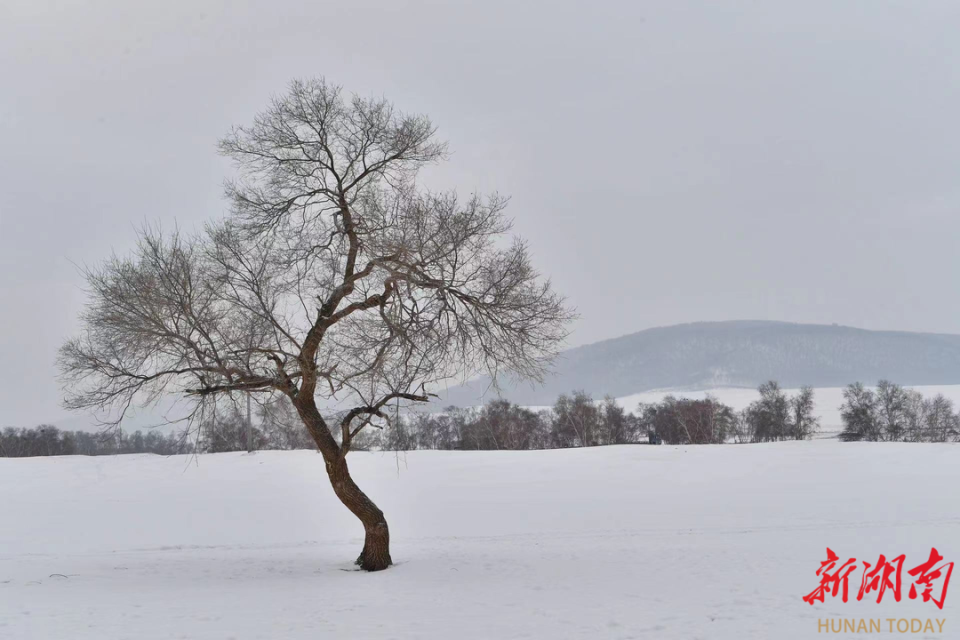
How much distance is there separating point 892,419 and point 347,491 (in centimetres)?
5319

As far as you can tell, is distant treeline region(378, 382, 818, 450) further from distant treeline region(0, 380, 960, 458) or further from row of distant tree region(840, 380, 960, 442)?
row of distant tree region(840, 380, 960, 442)

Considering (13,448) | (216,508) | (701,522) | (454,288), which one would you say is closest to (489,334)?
(454,288)

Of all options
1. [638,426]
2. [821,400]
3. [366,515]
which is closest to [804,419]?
[638,426]

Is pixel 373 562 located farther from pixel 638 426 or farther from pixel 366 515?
pixel 638 426

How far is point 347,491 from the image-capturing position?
1238 cm

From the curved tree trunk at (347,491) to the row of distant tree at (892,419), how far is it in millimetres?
45916

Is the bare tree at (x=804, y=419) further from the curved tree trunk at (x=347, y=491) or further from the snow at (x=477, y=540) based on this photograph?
the curved tree trunk at (x=347, y=491)

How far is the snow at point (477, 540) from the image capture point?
885 centimetres

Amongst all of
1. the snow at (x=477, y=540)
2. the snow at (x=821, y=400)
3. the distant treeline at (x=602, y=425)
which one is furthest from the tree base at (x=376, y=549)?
the snow at (x=821, y=400)

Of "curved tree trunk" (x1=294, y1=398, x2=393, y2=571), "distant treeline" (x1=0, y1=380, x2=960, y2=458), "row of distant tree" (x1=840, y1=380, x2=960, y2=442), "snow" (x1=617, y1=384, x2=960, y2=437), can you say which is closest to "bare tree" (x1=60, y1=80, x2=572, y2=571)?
"curved tree trunk" (x1=294, y1=398, x2=393, y2=571)

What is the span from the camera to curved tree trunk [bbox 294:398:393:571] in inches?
480

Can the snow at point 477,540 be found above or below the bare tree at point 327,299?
below

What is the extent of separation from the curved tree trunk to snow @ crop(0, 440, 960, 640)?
0.45m

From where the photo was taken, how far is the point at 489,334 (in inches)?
440
